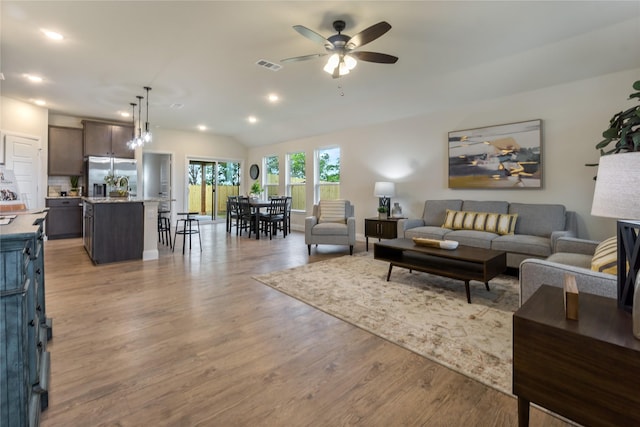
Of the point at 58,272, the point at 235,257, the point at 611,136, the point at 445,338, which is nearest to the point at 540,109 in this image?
the point at 611,136

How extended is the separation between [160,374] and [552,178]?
16.8 feet

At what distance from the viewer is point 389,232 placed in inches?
210

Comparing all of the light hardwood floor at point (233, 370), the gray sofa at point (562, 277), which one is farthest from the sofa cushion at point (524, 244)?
the light hardwood floor at point (233, 370)

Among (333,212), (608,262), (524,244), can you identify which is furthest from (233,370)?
(333,212)

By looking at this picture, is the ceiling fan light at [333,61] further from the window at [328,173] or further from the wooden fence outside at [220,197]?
the wooden fence outside at [220,197]

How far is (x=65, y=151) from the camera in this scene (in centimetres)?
668

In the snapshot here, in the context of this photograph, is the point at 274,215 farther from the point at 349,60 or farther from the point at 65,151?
the point at 65,151

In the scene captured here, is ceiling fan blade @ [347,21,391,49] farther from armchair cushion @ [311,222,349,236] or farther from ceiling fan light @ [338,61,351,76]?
armchair cushion @ [311,222,349,236]

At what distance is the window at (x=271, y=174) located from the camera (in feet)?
30.1

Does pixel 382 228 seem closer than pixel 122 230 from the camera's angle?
No

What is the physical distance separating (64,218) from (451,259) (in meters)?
7.73

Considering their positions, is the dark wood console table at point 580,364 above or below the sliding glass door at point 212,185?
below

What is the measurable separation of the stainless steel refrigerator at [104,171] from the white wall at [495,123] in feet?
16.3

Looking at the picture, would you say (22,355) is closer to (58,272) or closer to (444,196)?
(58,272)
